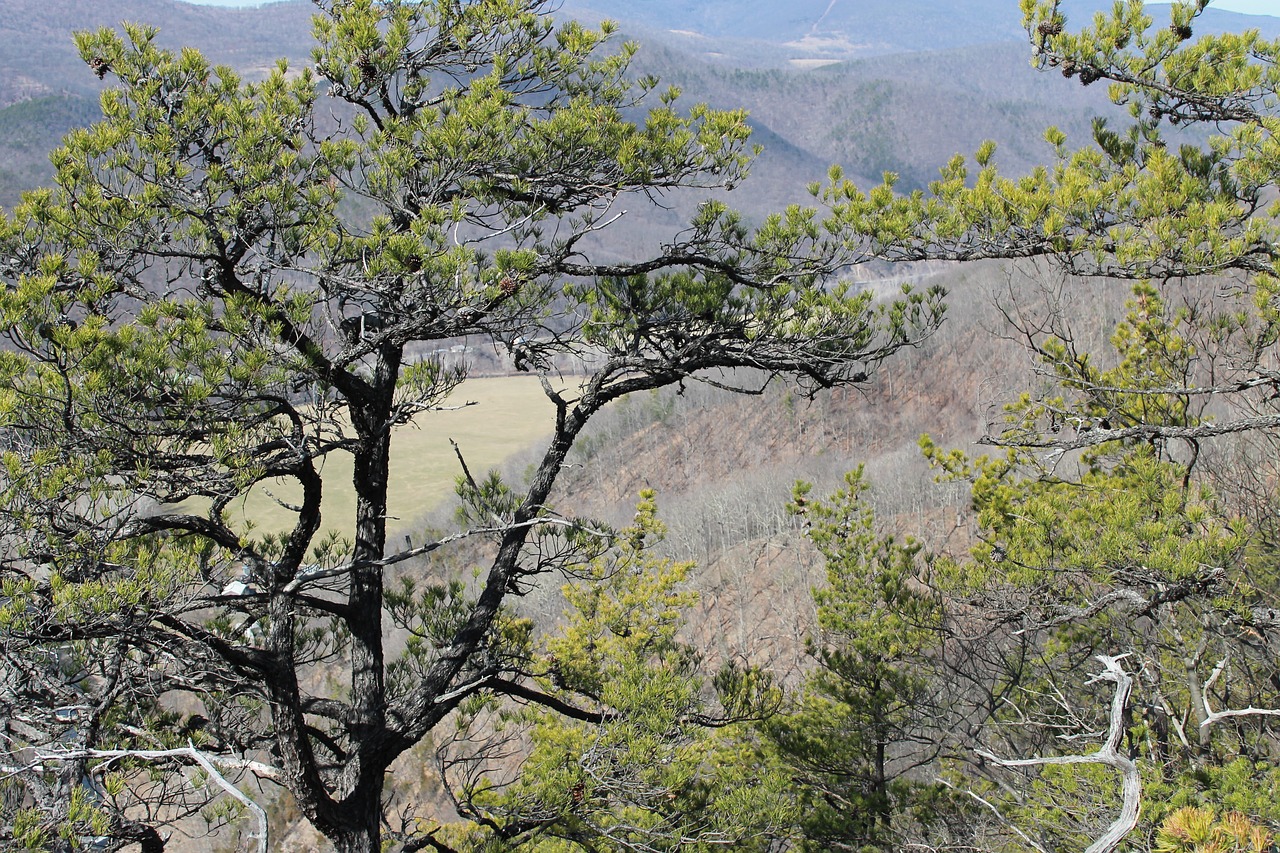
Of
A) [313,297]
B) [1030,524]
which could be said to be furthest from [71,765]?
[1030,524]

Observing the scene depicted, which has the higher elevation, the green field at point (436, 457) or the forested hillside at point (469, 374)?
the forested hillside at point (469, 374)

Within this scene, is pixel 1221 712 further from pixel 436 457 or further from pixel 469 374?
pixel 436 457

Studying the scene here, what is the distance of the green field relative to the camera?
159ft

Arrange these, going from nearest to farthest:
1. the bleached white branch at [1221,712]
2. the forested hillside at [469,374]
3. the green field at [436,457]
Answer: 1. the bleached white branch at [1221,712]
2. the forested hillside at [469,374]
3. the green field at [436,457]

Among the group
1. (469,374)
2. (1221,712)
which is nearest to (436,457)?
(469,374)

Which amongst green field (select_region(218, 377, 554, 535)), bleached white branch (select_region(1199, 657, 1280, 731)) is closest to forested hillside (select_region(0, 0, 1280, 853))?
bleached white branch (select_region(1199, 657, 1280, 731))

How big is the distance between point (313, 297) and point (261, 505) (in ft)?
169

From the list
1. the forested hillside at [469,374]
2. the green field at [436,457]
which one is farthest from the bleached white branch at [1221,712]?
the green field at [436,457]

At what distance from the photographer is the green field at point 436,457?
4859 centimetres

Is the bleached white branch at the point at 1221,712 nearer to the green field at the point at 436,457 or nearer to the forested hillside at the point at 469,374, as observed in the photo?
the forested hillside at the point at 469,374

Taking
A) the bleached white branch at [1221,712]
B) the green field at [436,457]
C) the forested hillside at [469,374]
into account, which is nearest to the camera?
the bleached white branch at [1221,712]

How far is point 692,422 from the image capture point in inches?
2061

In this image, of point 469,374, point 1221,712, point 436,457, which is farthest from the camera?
point 436,457

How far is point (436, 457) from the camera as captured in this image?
63.6m
